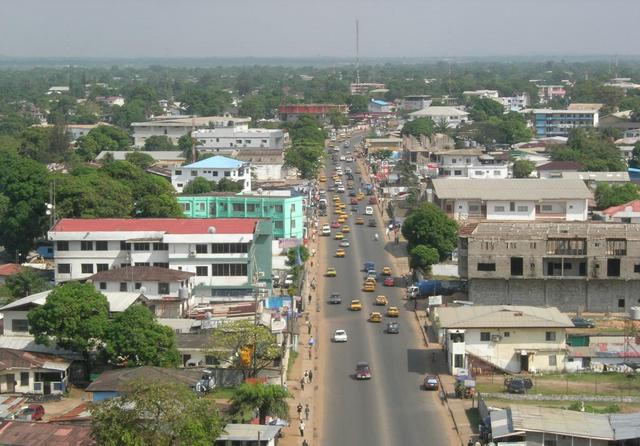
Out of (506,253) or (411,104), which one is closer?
(506,253)

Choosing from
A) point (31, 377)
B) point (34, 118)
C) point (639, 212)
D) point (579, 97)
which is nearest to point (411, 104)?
point (579, 97)

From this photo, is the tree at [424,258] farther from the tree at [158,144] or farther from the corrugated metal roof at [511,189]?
the tree at [158,144]

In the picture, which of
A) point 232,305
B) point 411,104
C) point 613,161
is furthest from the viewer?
point 411,104

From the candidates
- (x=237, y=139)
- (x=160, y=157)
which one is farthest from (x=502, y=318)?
(x=237, y=139)

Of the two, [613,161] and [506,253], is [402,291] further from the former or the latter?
[613,161]

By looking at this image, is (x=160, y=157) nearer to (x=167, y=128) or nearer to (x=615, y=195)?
(x=167, y=128)

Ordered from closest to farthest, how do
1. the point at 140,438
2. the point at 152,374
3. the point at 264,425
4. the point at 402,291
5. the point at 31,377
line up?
the point at 140,438 → the point at 264,425 → the point at 152,374 → the point at 31,377 → the point at 402,291

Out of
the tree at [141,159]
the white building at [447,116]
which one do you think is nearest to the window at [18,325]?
the tree at [141,159]

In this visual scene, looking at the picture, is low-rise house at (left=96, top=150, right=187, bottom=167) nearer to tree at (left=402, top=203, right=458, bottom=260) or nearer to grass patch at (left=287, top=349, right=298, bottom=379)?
tree at (left=402, top=203, right=458, bottom=260)
